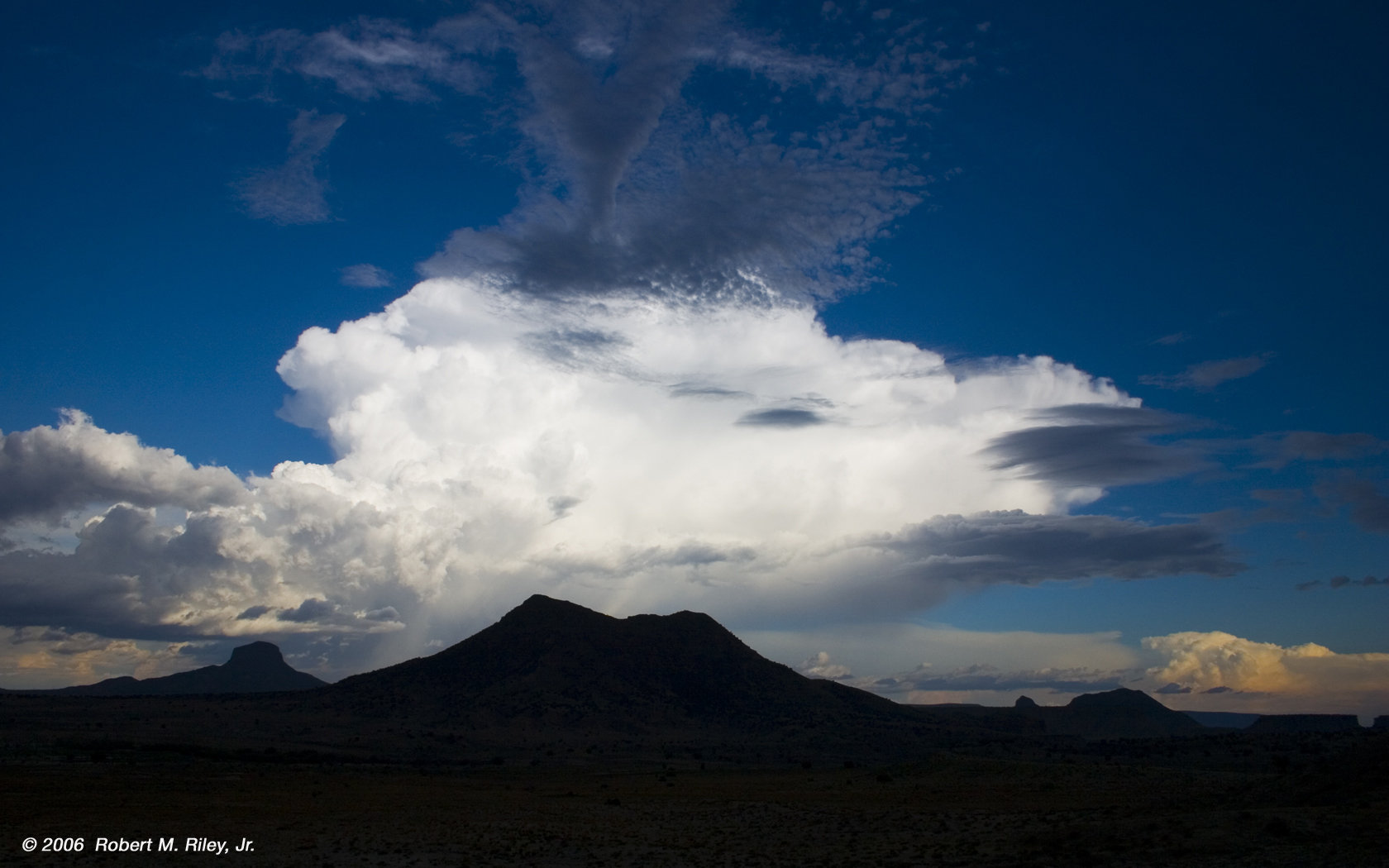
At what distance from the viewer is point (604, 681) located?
454 feet

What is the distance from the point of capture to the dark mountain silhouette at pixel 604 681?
127 m

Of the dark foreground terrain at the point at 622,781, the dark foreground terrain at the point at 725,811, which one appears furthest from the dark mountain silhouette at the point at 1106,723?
the dark foreground terrain at the point at 725,811

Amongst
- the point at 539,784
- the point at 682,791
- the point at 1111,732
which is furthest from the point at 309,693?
the point at 1111,732

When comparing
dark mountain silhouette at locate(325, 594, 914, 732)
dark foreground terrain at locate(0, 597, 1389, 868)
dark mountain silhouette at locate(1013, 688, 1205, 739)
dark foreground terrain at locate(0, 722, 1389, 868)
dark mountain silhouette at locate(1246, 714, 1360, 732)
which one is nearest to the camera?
dark foreground terrain at locate(0, 722, 1389, 868)

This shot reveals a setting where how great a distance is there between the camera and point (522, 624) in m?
157

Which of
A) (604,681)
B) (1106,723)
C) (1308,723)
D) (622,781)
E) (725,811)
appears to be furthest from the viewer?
(1106,723)

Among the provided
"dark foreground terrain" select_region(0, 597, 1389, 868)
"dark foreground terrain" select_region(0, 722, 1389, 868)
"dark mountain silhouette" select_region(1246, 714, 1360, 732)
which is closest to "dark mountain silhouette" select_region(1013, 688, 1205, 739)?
"dark mountain silhouette" select_region(1246, 714, 1360, 732)

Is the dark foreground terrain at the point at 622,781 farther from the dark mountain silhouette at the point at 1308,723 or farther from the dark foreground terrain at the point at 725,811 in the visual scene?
the dark mountain silhouette at the point at 1308,723

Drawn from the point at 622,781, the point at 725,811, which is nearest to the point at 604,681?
the point at 622,781

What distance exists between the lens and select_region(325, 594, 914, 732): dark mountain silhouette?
126688mm

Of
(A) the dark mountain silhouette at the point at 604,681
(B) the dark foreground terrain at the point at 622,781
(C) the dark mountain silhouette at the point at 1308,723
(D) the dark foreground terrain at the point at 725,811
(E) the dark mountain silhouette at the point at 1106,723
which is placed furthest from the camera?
(E) the dark mountain silhouette at the point at 1106,723

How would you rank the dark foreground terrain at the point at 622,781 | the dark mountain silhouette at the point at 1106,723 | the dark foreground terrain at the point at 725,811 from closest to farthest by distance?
the dark foreground terrain at the point at 725,811
the dark foreground terrain at the point at 622,781
the dark mountain silhouette at the point at 1106,723

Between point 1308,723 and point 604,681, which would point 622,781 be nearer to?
point 604,681

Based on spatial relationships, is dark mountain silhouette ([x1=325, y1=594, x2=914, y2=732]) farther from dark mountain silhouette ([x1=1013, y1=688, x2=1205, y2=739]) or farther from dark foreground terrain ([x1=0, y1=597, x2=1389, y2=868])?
dark mountain silhouette ([x1=1013, y1=688, x2=1205, y2=739])
